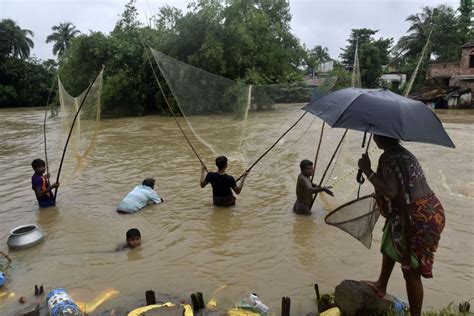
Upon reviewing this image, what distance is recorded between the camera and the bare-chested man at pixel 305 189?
18.6 ft

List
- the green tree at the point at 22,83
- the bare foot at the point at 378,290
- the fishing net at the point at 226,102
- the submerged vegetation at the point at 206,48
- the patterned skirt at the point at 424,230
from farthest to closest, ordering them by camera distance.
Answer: the green tree at the point at 22,83 → the submerged vegetation at the point at 206,48 → the fishing net at the point at 226,102 → the bare foot at the point at 378,290 → the patterned skirt at the point at 424,230

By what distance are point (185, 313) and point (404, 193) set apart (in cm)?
194

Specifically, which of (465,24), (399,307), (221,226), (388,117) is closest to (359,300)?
(399,307)

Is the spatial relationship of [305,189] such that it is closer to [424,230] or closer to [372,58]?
[424,230]

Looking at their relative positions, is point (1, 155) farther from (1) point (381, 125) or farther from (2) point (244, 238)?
(1) point (381, 125)

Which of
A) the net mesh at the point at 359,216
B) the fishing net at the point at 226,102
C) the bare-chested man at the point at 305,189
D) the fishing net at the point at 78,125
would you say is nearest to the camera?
the net mesh at the point at 359,216

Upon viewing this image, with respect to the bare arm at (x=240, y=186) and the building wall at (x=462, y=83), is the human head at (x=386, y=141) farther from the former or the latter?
the building wall at (x=462, y=83)

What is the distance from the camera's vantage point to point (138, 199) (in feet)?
21.6

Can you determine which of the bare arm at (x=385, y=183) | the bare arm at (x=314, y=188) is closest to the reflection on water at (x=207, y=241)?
the bare arm at (x=314, y=188)

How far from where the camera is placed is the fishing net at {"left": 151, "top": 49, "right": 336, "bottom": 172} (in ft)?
25.3

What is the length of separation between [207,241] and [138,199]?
1.79 m

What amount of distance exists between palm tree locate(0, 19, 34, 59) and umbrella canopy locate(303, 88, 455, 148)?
4905cm

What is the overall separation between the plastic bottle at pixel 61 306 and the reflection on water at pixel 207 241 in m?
0.42

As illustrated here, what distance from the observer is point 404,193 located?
2.73m
